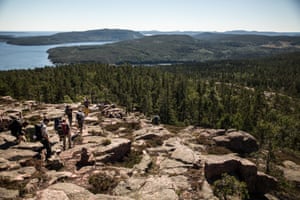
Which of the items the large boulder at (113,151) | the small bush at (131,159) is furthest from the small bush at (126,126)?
the small bush at (131,159)

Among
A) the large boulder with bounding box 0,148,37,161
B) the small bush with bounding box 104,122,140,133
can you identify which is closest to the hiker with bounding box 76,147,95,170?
the large boulder with bounding box 0,148,37,161

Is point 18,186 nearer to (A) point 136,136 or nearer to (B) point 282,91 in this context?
(A) point 136,136

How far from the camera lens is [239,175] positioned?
22.0 m

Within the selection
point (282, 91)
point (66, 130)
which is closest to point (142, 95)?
point (66, 130)

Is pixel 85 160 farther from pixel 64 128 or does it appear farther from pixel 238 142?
pixel 238 142

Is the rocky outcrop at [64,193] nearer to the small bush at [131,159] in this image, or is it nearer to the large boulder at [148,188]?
the large boulder at [148,188]

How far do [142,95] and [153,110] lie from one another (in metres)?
8.27

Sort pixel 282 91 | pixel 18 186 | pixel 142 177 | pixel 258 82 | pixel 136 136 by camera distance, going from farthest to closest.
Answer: pixel 258 82 → pixel 282 91 → pixel 136 136 → pixel 142 177 → pixel 18 186

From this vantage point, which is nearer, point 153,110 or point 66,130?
point 66,130

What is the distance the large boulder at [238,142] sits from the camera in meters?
32.2

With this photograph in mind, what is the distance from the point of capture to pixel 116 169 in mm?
20156

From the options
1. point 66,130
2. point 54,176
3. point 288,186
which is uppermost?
point 66,130

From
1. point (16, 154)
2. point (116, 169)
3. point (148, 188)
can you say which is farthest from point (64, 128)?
point (148, 188)

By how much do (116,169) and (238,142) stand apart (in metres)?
19.9
